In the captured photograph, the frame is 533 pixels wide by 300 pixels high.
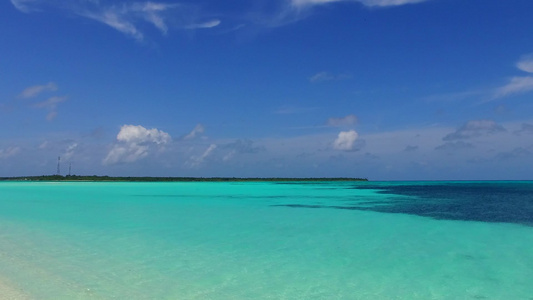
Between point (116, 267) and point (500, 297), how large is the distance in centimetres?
712

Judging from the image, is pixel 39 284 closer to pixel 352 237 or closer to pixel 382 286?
pixel 382 286

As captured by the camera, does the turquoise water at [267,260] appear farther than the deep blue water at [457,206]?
No

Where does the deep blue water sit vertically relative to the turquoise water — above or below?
above

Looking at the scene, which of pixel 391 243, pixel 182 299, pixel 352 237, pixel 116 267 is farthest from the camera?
pixel 352 237

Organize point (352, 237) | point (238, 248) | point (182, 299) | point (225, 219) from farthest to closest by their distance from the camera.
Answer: point (225, 219) < point (352, 237) < point (238, 248) < point (182, 299)

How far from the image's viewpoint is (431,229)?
14266 millimetres

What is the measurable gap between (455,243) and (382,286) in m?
5.38

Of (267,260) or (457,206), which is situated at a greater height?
(457,206)

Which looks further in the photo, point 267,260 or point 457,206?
point 457,206

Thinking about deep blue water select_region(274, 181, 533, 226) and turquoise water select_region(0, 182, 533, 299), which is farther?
deep blue water select_region(274, 181, 533, 226)

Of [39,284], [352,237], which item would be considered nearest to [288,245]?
[352,237]

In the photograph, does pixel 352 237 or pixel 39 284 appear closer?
pixel 39 284

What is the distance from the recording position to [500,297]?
6.73 m

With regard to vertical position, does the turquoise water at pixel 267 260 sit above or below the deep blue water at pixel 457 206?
below
